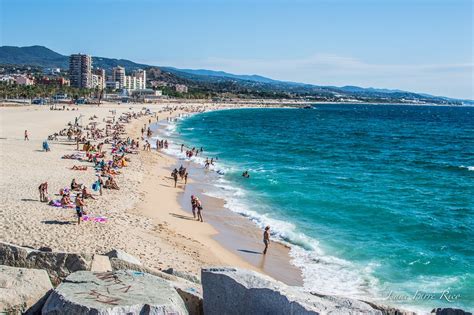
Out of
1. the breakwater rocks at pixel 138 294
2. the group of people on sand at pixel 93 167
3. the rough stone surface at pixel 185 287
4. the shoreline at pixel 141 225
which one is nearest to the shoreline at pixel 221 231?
the shoreline at pixel 141 225

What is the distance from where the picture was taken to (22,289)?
6281 millimetres

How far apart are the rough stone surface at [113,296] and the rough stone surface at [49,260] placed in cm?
54

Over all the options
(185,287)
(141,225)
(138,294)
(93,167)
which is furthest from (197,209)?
(138,294)

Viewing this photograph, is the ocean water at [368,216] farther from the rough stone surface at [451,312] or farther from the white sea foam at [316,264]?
the rough stone surface at [451,312]

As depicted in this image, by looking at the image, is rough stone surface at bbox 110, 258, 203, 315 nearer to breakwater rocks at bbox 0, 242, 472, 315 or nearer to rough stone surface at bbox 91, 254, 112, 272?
breakwater rocks at bbox 0, 242, 472, 315

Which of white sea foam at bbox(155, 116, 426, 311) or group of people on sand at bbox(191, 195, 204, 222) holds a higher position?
group of people on sand at bbox(191, 195, 204, 222)

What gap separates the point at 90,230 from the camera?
16.4 metres

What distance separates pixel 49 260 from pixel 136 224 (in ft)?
36.8

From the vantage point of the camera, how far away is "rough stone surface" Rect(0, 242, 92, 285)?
711 cm

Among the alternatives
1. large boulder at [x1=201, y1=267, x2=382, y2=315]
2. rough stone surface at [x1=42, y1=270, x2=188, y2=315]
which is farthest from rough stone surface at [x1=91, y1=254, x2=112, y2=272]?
large boulder at [x1=201, y1=267, x2=382, y2=315]

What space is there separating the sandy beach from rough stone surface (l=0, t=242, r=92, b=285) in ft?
19.7

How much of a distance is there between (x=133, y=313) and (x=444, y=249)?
51.5 feet

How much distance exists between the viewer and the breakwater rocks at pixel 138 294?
567 centimetres

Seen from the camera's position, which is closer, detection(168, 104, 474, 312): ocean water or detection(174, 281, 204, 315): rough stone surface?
detection(174, 281, 204, 315): rough stone surface
